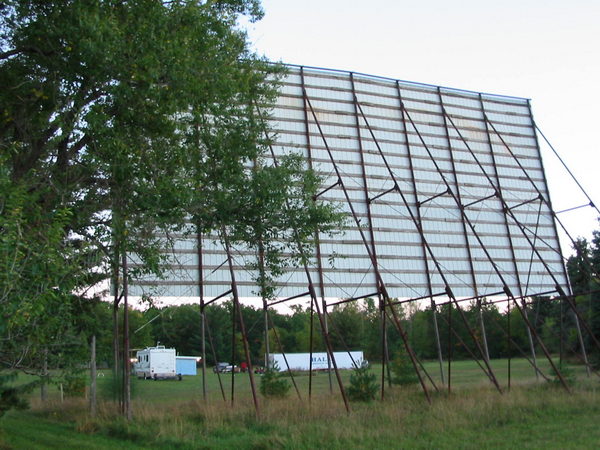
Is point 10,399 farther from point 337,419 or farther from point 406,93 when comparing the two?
point 406,93

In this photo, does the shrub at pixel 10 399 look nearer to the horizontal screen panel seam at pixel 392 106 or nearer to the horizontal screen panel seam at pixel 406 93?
the horizontal screen panel seam at pixel 392 106

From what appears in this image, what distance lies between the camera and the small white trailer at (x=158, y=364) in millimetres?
50375

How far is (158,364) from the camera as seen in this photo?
50.9 metres

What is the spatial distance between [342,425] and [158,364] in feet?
132

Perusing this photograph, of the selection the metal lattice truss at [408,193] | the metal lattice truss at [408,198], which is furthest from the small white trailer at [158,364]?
the metal lattice truss at [408,193]

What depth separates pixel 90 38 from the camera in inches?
413

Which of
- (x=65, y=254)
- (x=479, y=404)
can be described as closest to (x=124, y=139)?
(x=65, y=254)

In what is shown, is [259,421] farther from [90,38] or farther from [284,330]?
[284,330]

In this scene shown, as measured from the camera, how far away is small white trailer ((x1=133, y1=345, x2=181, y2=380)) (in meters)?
50.4

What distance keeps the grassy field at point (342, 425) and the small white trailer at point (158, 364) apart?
31815 mm

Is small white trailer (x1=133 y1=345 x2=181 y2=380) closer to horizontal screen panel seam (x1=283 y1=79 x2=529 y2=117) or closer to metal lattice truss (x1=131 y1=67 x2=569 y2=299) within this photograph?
metal lattice truss (x1=131 y1=67 x2=569 y2=299)

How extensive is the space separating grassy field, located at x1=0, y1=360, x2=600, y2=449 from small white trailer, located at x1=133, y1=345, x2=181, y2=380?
31815 millimetres

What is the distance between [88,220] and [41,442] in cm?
579

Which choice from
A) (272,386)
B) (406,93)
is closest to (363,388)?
(272,386)
